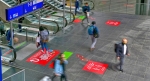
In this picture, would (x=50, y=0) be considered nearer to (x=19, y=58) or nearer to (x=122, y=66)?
(x=19, y=58)

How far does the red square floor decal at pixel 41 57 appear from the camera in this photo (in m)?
13.3

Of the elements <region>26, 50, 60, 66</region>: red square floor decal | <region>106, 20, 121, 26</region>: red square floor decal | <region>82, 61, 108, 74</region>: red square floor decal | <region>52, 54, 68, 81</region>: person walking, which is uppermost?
<region>106, 20, 121, 26</region>: red square floor decal

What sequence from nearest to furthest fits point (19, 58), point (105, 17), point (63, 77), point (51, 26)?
1. point (63, 77)
2. point (19, 58)
3. point (51, 26)
4. point (105, 17)

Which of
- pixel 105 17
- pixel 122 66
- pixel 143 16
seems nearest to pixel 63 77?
pixel 122 66

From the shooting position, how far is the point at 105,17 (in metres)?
20.6

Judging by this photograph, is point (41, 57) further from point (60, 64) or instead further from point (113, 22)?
point (113, 22)

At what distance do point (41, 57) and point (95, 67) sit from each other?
2867 mm

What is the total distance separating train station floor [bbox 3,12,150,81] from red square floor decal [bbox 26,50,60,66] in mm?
276

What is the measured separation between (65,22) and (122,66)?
5.96 metres

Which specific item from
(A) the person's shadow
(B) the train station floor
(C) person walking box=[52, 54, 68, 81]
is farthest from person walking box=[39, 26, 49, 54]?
(C) person walking box=[52, 54, 68, 81]

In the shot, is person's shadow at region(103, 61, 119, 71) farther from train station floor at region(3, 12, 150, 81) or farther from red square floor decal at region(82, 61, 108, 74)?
red square floor decal at region(82, 61, 108, 74)

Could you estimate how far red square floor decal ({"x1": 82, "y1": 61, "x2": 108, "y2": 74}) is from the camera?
12.4 m

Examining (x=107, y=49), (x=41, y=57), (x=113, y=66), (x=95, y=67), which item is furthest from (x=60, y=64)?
(x=107, y=49)

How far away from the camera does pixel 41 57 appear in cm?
1377
